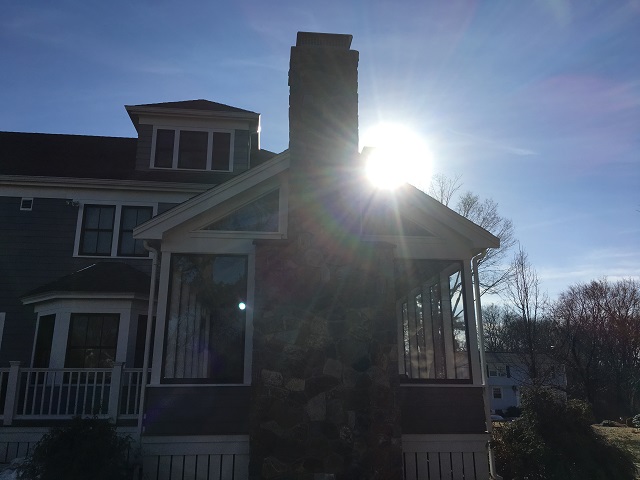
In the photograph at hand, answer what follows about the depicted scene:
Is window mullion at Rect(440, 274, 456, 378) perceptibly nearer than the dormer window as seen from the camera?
Yes

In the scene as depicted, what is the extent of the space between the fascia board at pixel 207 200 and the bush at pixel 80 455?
275 centimetres

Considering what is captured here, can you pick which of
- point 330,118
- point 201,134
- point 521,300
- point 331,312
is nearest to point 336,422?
point 331,312

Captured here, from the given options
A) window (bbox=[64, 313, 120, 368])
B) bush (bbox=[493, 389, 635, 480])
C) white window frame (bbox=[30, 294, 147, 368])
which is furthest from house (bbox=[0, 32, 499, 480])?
bush (bbox=[493, 389, 635, 480])

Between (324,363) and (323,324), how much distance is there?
20.5 inches

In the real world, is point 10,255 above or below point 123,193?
below

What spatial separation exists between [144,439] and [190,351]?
4.39 ft

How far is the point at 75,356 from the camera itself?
998 cm

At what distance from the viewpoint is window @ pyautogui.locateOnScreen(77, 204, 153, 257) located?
11.7 m

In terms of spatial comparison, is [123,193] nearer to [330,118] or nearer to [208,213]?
[208,213]

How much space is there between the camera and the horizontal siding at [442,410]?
692 centimetres

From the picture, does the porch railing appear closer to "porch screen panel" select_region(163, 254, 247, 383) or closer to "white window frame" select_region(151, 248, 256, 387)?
"white window frame" select_region(151, 248, 256, 387)

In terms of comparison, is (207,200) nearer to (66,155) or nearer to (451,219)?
(451,219)

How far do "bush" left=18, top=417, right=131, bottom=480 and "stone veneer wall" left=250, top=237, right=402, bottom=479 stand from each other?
1852mm

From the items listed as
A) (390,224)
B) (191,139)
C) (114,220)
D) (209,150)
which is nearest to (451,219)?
(390,224)
